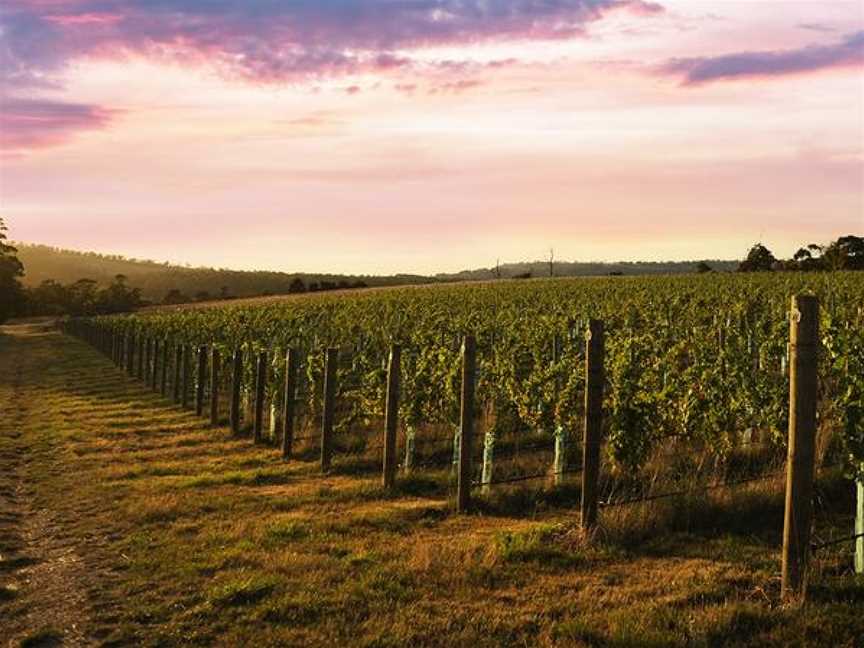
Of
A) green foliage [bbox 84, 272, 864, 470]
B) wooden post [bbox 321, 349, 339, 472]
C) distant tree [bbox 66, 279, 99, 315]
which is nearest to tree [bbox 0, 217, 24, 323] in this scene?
distant tree [bbox 66, 279, 99, 315]

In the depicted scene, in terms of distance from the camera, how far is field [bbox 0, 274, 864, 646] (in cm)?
693

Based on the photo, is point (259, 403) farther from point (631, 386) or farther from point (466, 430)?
point (631, 386)

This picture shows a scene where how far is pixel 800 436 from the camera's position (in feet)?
22.8

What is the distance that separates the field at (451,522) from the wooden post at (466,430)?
0.23m

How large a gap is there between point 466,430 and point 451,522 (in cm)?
115

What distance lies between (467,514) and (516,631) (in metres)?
3.82

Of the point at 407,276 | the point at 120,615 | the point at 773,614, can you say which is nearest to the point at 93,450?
the point at 120,615

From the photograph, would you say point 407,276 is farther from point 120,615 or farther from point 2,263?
point 120,615

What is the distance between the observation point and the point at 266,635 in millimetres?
6801

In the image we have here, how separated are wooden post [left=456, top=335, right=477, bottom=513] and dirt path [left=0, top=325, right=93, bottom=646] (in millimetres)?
4339

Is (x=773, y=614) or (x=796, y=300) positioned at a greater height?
(x=796, y=300)

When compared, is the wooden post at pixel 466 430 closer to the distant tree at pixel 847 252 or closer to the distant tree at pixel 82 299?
the distant tree at pixel 847 252

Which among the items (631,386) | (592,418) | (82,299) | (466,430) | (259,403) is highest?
(82,299)

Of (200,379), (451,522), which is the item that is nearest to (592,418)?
(451,522)
